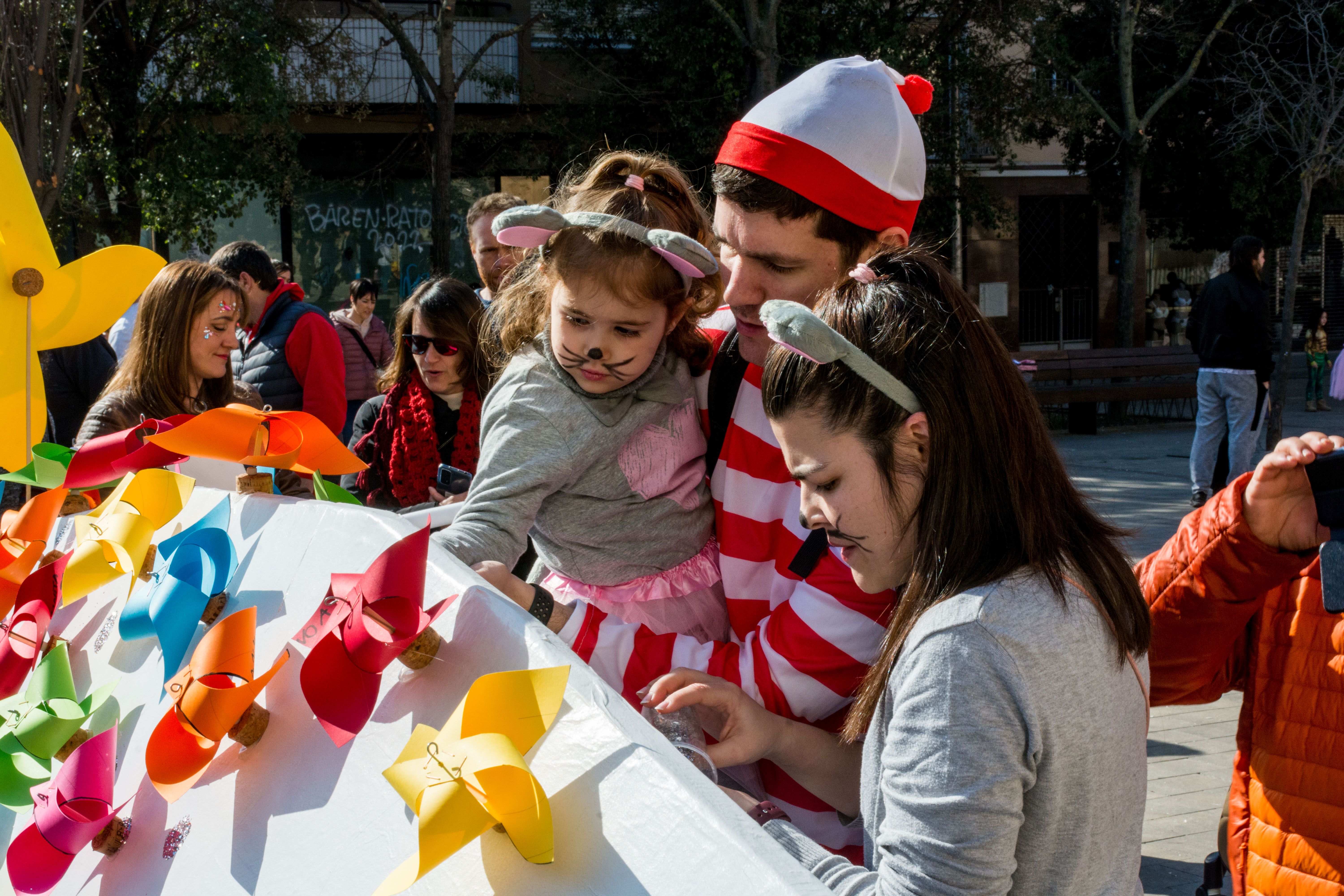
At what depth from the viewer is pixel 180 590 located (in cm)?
157

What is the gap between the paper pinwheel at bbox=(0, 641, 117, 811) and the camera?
154 cm

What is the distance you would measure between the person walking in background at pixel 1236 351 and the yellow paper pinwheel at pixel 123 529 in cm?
778

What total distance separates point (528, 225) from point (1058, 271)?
21.0m

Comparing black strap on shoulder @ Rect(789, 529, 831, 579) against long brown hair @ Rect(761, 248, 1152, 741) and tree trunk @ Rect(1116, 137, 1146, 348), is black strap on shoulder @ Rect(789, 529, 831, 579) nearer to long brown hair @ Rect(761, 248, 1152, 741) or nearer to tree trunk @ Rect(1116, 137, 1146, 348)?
long brown hair @ Rect(761, 248, 1152, 741)

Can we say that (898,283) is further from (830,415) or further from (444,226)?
(444,226)

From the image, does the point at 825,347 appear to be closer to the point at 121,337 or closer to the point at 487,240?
the point at 487,240

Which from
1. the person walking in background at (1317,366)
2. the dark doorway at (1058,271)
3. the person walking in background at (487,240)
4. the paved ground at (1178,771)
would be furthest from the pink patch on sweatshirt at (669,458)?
the dark doorway at (1058,271)

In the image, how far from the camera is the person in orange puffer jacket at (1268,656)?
1657 mm

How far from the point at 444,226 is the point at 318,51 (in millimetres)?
2690

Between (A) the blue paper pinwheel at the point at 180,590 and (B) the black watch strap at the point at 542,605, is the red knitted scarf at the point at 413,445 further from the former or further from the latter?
(B) the black watch strap at the point at 542,605

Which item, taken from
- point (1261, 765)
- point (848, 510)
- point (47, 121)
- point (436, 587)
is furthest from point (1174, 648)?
point (47, 121)

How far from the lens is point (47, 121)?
7.72 metres

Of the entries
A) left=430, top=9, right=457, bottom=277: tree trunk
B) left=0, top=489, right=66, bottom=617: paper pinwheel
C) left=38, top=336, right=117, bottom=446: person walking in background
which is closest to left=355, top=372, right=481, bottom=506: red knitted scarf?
left=38, top=336, right=117, bottom=446: person walking in background

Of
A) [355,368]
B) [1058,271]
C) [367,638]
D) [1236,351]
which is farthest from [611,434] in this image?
[1058,271]
